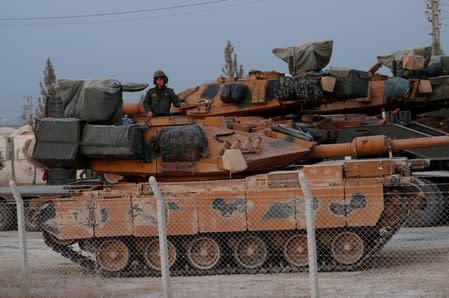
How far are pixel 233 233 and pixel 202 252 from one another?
60 cm

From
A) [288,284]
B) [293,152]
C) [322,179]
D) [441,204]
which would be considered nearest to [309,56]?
[441,204]

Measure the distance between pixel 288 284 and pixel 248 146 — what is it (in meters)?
3.32

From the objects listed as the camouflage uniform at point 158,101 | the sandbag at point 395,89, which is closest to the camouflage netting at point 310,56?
the sandbag at point 395,89

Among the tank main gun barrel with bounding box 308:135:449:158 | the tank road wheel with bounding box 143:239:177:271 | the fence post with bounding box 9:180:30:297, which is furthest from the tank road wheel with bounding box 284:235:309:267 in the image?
the fence post with bounding box 9:180:30:297

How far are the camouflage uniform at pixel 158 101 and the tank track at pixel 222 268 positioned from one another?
9.17ft

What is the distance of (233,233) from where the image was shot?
14555 mm

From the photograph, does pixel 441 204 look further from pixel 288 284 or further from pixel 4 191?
pixel 4 191

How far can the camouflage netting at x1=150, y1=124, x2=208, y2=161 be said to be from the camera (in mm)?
15078

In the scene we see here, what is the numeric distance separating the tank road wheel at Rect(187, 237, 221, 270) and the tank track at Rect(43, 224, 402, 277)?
0.12 meters

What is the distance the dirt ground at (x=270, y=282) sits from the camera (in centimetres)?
1168

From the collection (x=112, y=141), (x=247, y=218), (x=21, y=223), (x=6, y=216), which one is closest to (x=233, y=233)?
(x=247, y=218)

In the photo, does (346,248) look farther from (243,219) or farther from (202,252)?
(202,252)

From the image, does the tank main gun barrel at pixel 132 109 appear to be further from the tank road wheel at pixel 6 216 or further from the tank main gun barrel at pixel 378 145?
the tank road wheel at pixel 6 216

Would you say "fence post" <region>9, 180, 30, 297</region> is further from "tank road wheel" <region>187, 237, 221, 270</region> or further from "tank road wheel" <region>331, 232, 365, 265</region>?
"tank road wheel" <region>331, 232, 365, 265</region>
